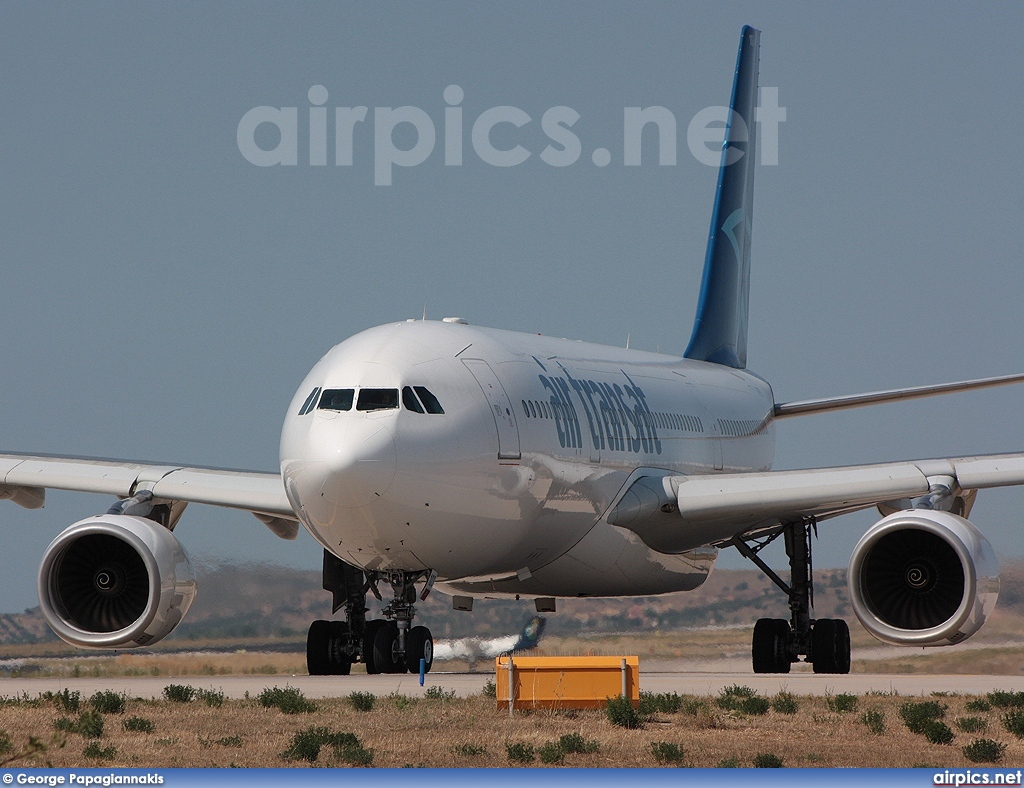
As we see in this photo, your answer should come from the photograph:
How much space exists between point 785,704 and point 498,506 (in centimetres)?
356

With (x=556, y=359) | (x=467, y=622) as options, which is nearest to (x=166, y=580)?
(x=556, y=359)

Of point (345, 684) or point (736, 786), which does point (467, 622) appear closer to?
point (345, 684)

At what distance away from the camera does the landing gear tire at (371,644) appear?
17359 millimetres

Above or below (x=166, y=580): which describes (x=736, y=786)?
below

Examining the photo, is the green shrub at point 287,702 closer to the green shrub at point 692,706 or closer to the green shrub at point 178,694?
the green shrub at point 178,694

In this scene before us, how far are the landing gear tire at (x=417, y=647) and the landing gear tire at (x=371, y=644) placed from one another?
307 millimetres

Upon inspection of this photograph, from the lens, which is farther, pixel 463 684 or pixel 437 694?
pixel 463 684

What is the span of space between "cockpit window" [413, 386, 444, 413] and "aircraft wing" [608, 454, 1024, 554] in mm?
4284

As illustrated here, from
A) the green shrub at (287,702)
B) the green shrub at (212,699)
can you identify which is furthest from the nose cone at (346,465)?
the green shrub at (212,699)

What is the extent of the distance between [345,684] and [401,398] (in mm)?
3764

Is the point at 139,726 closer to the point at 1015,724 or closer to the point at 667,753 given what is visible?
the point at 667,753

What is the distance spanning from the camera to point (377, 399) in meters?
15.7

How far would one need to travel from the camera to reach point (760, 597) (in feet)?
91.3

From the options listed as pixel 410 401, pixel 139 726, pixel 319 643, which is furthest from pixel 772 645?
pixel 139 726
